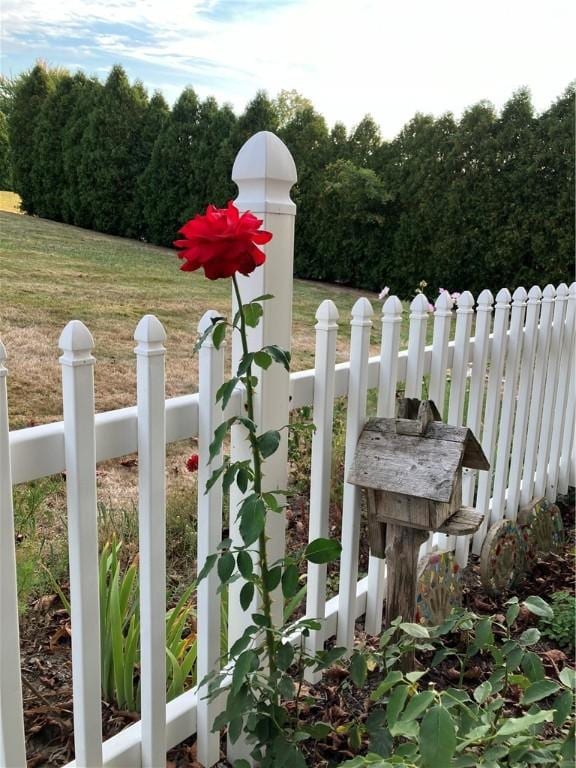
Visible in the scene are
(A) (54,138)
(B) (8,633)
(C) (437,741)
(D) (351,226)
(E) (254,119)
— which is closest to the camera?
(C) (437,741)

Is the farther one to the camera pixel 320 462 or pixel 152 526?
pixel 320 462

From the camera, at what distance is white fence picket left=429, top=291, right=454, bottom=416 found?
220cm

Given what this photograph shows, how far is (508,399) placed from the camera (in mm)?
2775

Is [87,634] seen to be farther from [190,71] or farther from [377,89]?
[190,71]

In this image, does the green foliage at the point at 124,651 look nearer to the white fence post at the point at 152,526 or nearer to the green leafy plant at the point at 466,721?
the white fence post at the point at 152,526

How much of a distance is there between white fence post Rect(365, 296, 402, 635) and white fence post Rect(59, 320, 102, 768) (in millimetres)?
973

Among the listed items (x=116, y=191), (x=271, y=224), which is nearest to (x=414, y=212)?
(x=116, y=191)

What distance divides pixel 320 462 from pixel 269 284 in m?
0.56

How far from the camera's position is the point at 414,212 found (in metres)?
8.45

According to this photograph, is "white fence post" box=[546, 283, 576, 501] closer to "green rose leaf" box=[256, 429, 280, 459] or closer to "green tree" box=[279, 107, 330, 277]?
"green rose leaf" box=[256, 429, 280, 459]

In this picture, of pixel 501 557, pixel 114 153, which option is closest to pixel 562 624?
pixel 501 557

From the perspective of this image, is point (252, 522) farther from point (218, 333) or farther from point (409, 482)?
point (409, 482)

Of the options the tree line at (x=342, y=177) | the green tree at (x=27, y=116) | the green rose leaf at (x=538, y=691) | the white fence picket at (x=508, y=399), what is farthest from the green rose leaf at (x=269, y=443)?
the green tree at (x=27, y=116)

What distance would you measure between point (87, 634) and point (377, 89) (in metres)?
8.65
